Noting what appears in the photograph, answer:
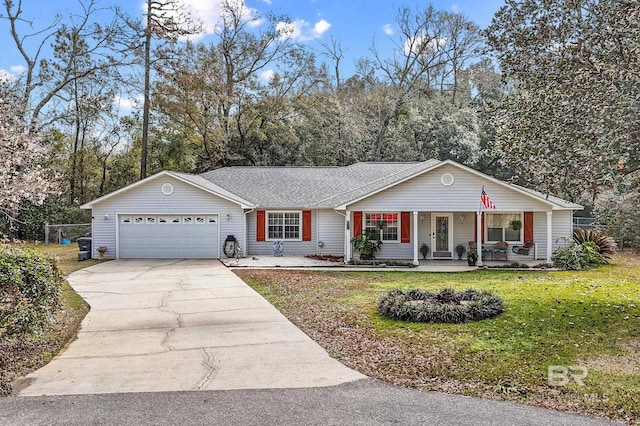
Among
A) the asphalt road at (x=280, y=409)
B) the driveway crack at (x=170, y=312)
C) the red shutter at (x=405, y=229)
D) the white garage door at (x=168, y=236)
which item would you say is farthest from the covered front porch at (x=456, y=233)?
the asphalt road at (x=280, y=409)

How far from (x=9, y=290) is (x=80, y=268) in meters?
10.6

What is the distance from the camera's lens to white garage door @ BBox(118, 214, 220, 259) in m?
18.9

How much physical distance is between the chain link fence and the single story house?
7975mm

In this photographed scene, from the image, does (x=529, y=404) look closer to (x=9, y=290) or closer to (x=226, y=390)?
(x=226, y=390)

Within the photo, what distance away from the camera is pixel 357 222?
60.6 ft

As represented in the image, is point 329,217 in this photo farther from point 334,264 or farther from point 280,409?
point 280,409

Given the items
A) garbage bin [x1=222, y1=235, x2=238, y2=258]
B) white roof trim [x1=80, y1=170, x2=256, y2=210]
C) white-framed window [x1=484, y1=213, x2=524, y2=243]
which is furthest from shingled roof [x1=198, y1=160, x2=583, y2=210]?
garbage bin [x1=222, y1=235, x2=238, y2=258]

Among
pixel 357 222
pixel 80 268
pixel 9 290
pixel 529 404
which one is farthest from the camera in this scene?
pixel 357 222

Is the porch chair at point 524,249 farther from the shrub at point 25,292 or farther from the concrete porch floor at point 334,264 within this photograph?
the shrub at point 25,292

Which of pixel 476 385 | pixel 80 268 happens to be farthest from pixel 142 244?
pixel 476 385

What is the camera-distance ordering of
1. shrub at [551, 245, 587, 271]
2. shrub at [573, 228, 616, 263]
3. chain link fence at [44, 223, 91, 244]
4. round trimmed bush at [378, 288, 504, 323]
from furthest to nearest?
1. chain link fence at [44, 223, 91, 244]
2. shrub at [573, 228, 616, 263]
3. shrub at [551, 245, 587, 271]
4. round trimmed bush at [378, 288, 504, 323]

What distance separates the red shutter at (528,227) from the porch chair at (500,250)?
1.06m
